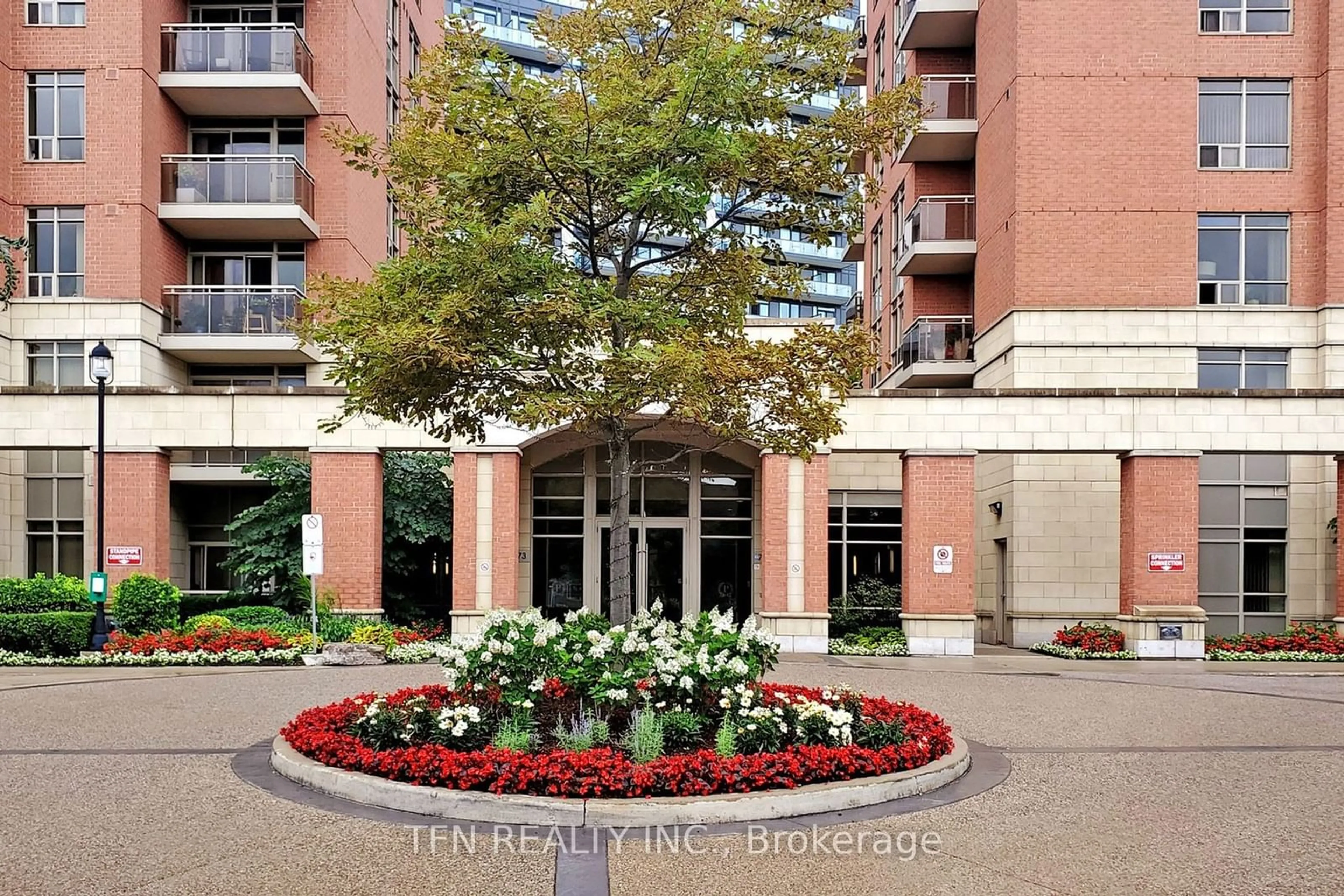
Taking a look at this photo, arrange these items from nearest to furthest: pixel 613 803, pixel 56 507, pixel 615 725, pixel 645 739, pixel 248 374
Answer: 1. pixel 613 803
2. pixel 645 739
3. pixel 615 725
4. pixel 56 507
5. pixel 248 374

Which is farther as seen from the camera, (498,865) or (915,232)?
(915,232)

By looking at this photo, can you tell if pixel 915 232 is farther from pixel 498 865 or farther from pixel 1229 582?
pixel 498 865

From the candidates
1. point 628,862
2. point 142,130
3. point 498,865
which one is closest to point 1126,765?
point 628,862

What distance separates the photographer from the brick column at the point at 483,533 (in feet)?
76.4

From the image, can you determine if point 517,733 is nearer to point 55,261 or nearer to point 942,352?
point 55,261

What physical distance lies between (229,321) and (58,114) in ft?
19.2

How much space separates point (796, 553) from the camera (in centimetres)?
2364

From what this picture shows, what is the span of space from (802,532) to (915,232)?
1182 cm

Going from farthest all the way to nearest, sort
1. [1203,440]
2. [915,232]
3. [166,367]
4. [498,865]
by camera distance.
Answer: [915,232] → [166,367] → [1203,440] → [498,865]

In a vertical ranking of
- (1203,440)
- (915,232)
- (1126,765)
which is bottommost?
(1126,765)

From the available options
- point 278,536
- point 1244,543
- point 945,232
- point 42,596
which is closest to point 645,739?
point 42,596

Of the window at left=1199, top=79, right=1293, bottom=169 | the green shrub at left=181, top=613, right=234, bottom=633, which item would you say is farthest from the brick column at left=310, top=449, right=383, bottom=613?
the window at left=1199, top=79, right=1293, bottom=169

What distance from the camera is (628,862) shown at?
7551 millimetres

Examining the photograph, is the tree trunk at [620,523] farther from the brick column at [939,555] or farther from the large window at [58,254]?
the large window at [58,254]
